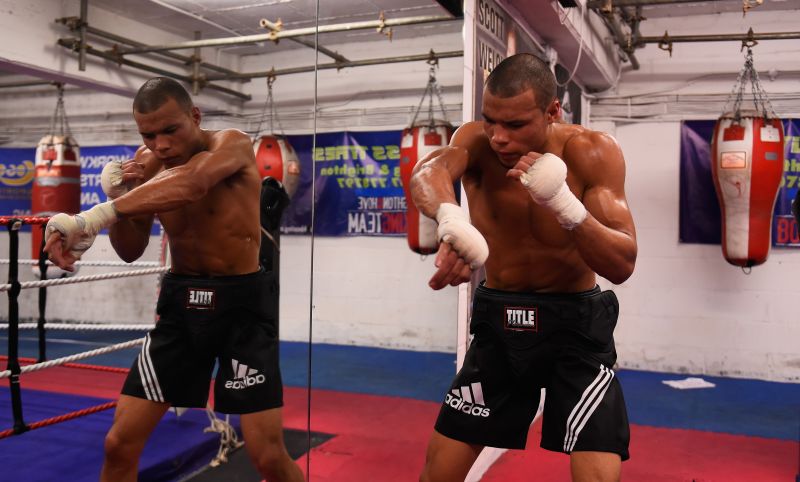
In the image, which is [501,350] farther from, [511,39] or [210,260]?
[511,39]

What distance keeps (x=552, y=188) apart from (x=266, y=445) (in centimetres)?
123

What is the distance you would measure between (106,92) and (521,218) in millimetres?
1937

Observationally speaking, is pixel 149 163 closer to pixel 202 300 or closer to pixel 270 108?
pixel 202 300

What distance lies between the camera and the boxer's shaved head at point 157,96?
1.90 meters

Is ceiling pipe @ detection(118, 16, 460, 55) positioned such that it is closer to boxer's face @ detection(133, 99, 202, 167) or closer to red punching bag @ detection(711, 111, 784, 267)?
boxer's face @ detection(133, 99, 202, 167)

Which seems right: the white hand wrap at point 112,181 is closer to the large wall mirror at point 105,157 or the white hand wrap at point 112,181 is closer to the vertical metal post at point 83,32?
the large wall mirror at point 105,157

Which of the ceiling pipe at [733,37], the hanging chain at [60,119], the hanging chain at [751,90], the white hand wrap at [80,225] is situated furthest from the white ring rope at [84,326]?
the hanging chain at [751,90]

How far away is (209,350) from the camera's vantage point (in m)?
2.13

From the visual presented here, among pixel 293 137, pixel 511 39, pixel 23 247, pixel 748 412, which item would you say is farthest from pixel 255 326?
pixel 748 412

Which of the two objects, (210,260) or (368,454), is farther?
(368,454)

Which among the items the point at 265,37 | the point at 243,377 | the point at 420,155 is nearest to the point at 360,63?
the point at 420,155

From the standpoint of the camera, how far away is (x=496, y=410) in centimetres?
176

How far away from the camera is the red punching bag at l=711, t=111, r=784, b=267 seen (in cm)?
441

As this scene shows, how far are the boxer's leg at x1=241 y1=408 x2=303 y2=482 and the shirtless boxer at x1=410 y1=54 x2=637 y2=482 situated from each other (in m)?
0.53
